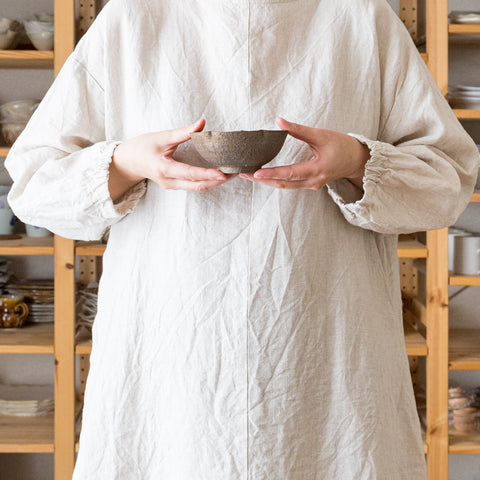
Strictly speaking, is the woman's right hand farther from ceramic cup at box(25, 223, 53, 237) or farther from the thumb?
ceramic cup at box(25, 223, 53, 237)

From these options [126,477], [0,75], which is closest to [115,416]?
[126,477]

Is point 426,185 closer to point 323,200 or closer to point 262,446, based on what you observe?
point 323,200

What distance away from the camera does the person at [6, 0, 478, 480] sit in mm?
854

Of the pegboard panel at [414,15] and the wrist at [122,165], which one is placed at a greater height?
the pegboard panel at [414,15]

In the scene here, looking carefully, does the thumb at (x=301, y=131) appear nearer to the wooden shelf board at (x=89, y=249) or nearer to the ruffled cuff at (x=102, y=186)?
the ruffled cuff at (x=102, y=186)


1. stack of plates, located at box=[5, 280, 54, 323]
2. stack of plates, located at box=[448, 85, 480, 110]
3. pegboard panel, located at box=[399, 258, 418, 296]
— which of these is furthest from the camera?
pegboard panel, located at box=[399, 258, 418, 296]

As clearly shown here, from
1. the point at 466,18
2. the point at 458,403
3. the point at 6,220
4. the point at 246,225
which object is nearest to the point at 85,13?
the point at 6,220

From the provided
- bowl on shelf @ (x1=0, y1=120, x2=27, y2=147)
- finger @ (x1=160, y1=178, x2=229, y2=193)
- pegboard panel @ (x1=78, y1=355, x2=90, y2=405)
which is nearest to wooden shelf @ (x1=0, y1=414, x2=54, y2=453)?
pegboard panel @ (x1=78, y1=355, x2=90, y2=405)

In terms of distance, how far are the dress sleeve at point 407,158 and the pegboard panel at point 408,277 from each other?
4.72 ft

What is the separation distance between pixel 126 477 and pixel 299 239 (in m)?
0.39

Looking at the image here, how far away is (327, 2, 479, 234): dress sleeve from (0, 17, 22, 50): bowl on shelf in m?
1.53

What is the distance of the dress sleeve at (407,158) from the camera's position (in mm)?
856

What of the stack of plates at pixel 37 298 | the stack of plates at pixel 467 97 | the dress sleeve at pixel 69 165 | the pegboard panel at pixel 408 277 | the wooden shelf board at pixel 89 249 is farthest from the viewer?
the pegboard panel at pixel 408 277

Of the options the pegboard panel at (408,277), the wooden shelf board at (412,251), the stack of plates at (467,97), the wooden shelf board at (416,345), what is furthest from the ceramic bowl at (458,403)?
the stack of plates at (467,97)
